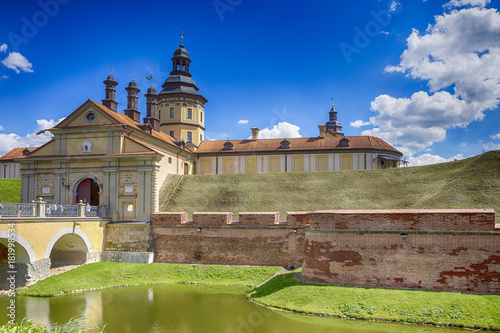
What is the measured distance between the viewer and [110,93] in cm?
2947

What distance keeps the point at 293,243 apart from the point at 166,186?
11803mm

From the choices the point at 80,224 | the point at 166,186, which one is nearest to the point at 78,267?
the point at 80,224

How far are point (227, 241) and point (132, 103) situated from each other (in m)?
17.3

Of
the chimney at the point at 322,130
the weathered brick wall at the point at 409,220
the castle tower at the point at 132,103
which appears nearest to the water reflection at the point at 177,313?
the weathered brick wall at the point at 409,220

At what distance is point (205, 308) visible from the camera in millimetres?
14461

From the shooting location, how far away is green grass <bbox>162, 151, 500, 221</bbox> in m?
21.9

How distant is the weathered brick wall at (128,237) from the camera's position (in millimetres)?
21906

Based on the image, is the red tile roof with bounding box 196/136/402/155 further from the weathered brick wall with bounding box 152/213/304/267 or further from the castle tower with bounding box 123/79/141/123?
the weathered brick wall with bounding box 152/213/304/267

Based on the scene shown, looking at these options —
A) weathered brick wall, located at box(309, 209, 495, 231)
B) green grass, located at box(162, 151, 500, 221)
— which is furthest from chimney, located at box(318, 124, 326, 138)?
weathered brick wall, located at box(309, 209, 495, 231)

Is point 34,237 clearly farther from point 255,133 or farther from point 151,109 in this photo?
point 255,133

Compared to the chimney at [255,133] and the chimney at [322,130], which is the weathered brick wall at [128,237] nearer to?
the chimney at [255,133]

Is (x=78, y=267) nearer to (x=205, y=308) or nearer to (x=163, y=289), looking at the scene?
(x=163, y=289)

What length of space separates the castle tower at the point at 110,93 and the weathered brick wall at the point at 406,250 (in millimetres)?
20310

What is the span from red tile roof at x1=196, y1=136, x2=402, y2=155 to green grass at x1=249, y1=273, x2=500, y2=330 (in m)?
24.0
